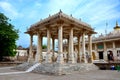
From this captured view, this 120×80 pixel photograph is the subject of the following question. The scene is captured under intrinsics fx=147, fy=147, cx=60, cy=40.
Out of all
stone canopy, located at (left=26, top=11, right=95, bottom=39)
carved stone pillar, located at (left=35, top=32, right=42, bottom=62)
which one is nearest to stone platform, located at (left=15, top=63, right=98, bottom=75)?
carved stone pillar, located at (left=35, top=32, right=42, bottom=62)

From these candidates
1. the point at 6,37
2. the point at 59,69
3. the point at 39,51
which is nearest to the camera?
the point at 59,69

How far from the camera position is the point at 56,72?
49.5 ft

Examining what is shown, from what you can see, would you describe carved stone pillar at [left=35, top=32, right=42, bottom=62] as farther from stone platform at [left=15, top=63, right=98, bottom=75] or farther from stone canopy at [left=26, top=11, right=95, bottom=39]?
stone platform at [left=15, top=63, right=98, bottom=75]

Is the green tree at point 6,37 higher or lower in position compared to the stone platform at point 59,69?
higher

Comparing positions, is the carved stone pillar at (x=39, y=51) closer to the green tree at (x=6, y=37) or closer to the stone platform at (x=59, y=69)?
the stone platform at (x=59, y=69)

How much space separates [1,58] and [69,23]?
841 inches

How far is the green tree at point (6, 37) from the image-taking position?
1217 inches

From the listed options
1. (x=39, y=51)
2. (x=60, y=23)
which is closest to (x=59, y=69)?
(x=60, y=23)

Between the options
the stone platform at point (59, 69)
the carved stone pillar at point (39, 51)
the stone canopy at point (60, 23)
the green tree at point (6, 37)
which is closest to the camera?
the stone platform at point (59, 69)

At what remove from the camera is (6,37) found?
3086cm

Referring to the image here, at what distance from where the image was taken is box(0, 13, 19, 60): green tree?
30.9m

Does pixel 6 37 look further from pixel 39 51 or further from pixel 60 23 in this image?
pixel 60 23

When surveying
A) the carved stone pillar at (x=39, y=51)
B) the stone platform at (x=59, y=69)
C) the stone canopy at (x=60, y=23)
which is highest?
the stone canopy at (x=60, y=23)

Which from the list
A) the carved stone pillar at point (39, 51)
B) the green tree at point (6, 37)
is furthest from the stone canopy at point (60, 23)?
the green tree at point (6, 37)
